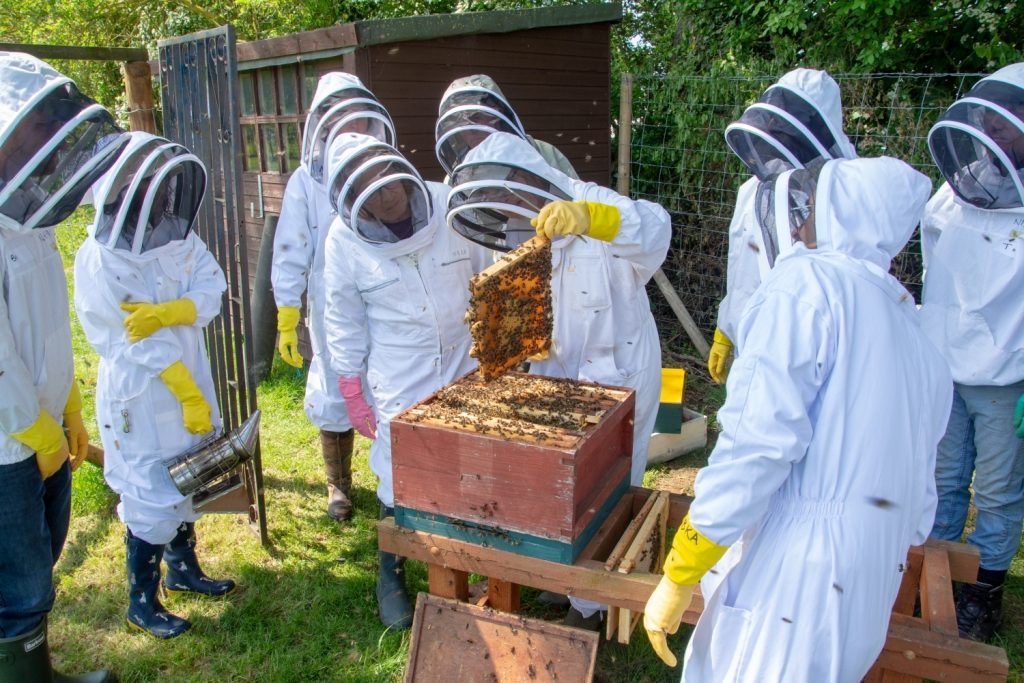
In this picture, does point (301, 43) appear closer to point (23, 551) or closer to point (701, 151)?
point (701, 151)

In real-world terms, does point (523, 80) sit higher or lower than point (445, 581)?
higher

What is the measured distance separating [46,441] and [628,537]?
2.05 metres

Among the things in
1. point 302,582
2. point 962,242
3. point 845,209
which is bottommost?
point 302,582

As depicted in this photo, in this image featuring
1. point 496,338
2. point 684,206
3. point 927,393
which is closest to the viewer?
point 927,393

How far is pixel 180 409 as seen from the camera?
342cm

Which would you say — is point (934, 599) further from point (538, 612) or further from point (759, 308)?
point (538, 612)

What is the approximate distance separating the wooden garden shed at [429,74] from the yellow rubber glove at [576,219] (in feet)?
11.5

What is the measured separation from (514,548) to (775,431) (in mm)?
1022

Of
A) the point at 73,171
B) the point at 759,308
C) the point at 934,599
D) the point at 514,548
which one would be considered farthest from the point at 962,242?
the point at 73,171

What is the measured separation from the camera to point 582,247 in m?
3.26

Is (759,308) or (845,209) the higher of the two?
(845,209)

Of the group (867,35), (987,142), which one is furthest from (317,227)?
(867,35)

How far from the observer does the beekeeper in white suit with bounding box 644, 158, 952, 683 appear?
5.83ft

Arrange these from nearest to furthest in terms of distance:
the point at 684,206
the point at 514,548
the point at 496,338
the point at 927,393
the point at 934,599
Result: the point at 927,393 < the point at 934,599 < the point at 514,548 < the point at 496,338 < the point at 684,206
